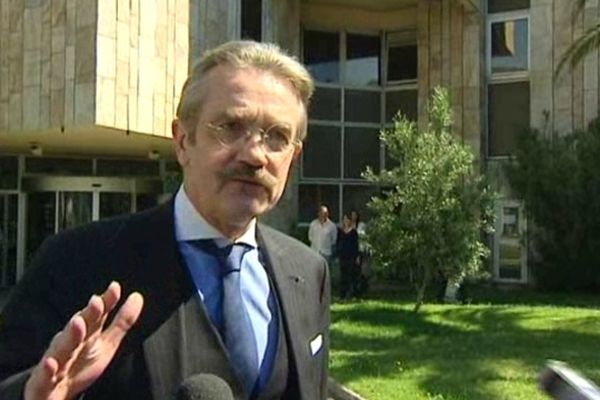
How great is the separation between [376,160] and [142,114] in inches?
349

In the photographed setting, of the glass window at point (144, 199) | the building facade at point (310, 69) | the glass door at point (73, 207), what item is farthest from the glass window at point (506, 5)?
the glass door at point (73, 207)

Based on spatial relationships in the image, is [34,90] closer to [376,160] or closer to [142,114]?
[142,114]

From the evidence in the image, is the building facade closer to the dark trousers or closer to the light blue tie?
the dark trousers

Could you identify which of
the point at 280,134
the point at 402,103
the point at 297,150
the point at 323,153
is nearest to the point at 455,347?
the point at 297,150

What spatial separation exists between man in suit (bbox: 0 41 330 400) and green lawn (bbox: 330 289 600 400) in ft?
20.5

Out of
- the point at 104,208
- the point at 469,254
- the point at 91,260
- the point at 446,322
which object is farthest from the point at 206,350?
the point at 104,208

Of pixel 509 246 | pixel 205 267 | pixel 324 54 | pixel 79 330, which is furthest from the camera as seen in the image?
pixel 324 54

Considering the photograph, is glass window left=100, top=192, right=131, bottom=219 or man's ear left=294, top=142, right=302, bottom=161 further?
glass window left=100, top=192, right=131, bottom=219

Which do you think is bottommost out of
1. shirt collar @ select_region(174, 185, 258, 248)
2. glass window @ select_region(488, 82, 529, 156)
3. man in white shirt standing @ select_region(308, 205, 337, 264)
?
man in white shirt standing @ select_region(308, 205, 337, 264)

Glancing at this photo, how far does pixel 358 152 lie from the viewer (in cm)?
2397

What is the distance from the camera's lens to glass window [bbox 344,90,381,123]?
2391 centimetres

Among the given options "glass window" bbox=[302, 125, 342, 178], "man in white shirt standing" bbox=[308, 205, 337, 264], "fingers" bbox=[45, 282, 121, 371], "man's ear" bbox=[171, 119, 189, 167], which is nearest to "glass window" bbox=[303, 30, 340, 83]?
"glass window" bbox=[302, 125, 342, 178]

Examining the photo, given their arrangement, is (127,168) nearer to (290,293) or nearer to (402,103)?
(402,103)

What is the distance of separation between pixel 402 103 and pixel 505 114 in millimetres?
2812
